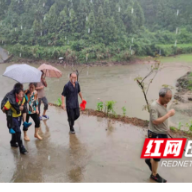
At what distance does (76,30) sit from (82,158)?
2401 centimetres

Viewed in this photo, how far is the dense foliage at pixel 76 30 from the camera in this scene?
24688 mm

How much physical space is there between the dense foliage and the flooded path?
747 inches

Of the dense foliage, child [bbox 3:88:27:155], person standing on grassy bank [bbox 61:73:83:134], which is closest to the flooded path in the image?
child [bbox 3:88:27:155]

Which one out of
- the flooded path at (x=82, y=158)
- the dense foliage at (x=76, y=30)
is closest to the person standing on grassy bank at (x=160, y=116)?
the flooded path at (x=82, y=158)

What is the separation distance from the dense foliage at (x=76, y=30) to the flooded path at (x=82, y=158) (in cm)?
1897

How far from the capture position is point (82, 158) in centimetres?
400

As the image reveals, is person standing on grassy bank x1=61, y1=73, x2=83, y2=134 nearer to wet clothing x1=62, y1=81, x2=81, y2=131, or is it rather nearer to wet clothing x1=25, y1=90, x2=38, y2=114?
wet clothing x1=62, y1=81, x2=81, y2=131

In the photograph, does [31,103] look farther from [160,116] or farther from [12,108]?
[160,116]

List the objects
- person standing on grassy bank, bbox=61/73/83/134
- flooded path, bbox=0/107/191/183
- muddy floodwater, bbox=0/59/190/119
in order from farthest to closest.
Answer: muddy floodwater, bbox=0/59/190/119, person standing on grassy bank, bbox=61/73/83/134, flooded path, bbox=0/107/191/183

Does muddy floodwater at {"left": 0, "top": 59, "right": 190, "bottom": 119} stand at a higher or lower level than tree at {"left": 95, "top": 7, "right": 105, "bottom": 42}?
lower

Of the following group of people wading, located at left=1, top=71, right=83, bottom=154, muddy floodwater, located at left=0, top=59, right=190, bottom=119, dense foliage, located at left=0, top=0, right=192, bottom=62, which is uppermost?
dense foliage, located at left=0, top=0, right=192, bottom=62

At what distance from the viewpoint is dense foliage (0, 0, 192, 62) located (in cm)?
2469

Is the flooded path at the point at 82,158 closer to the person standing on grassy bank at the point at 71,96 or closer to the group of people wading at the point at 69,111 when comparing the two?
the group of people wading at the point at 69,111

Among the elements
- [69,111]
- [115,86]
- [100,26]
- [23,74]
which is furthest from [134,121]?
[100,26]
